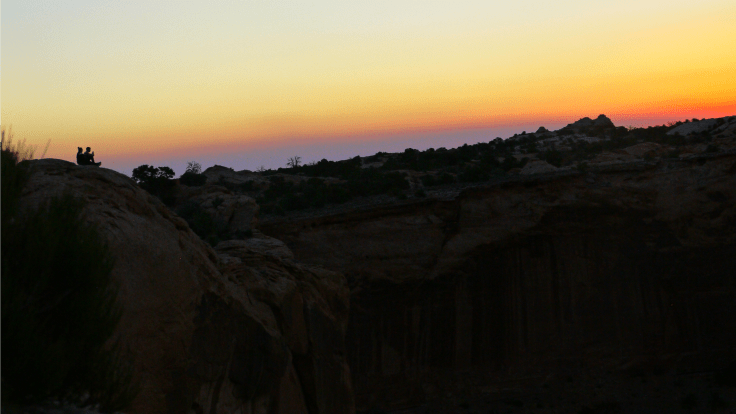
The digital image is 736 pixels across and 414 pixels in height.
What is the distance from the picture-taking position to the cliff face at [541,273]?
2073 centimetres

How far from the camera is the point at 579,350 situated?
69.4 feet

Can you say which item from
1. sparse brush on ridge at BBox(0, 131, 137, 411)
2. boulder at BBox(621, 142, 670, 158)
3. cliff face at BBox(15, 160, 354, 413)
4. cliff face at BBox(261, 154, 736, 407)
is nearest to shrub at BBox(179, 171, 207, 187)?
cliff face at BBox(261, 154, 736, 407)

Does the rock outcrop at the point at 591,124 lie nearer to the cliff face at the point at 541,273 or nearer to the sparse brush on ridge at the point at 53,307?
the cliff face at the point at 541,273

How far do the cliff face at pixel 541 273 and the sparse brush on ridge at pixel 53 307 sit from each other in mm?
15011

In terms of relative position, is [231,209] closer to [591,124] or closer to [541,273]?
[541,273]

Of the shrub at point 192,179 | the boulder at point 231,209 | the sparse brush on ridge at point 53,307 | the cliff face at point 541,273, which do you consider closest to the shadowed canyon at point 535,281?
the cliff face at point 541,273

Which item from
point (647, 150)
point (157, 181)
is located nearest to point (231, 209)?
point (157, 181)

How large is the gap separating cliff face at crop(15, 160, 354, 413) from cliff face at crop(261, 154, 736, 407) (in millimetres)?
7545

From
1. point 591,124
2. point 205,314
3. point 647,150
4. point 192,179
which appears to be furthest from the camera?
point 591,124

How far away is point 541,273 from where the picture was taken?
21109 mm

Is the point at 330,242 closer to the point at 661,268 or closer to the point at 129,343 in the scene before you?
the point at 661,268

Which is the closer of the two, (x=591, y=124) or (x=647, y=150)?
(x=647, y=150)

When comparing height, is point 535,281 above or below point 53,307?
below

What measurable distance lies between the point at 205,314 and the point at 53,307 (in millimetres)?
3674
